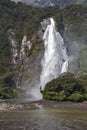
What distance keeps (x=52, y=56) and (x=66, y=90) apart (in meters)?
75.8

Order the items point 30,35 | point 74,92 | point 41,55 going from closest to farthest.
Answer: point 74,92 → point 41,55 → point 30,35

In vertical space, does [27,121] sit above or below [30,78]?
below

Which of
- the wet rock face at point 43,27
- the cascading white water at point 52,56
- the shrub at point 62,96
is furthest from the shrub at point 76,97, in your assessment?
the wet rock face at point 43,27

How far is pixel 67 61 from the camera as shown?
168625mm

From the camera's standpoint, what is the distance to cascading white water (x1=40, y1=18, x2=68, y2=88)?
163000 mm

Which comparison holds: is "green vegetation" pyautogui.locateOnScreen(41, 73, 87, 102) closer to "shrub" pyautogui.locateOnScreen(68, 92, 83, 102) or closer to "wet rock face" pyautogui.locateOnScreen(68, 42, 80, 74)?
"shrub" pyautogui.locateOnScreen(68, 92, 83, 102)

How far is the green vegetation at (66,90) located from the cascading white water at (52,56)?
57536 mm

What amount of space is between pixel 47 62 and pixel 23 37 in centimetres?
2896

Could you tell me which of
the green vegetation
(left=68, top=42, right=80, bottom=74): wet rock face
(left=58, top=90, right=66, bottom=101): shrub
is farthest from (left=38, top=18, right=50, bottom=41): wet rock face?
(left=58, top=90, right=66, bottom=101): shrub

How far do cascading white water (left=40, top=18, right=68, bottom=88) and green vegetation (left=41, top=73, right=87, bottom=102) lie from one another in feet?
189

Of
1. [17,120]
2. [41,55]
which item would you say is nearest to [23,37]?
[41,55]

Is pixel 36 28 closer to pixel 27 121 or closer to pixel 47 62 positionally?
pixel 47 62

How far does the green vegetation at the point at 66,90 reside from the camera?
315ft

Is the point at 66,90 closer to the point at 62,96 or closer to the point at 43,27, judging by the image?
the point at 62,96
